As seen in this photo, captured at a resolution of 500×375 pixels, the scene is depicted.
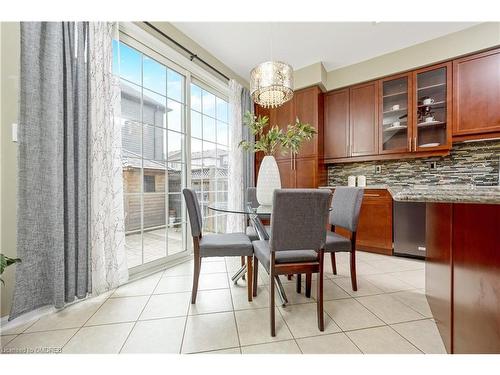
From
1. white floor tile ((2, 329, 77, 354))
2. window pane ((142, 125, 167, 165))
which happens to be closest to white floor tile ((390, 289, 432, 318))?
white floor tile ((2, 329, 77, 354))

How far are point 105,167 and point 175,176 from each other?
0.94 m

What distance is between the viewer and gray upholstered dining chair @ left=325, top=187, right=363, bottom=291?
1.75 metres

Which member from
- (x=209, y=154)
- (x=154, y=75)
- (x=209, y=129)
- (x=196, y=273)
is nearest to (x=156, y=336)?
(x=196, y=273)

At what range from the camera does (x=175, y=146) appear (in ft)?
8.58

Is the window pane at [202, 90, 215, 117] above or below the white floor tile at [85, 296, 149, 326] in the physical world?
above

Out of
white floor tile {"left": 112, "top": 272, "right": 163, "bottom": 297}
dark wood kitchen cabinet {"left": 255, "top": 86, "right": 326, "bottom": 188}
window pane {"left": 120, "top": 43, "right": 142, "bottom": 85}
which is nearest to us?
white floor tile {"left": 112, "top": 272, "right": 163, "bottom": 297}

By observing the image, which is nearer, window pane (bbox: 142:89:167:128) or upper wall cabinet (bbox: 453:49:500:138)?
window pane (bbox: 142:89:167:128)

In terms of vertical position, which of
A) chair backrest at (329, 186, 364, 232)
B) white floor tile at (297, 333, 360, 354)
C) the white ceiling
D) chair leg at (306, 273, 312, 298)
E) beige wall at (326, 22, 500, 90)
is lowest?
white floor tile at (297, 333, 360, 354)

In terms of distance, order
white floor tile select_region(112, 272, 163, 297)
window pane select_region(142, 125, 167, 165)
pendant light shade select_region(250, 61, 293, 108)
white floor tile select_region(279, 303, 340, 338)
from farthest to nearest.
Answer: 1. window pane select_region(142, 125, 167, 165)
2. pendant light shade select_region(250, 61, 293, 108)
3. white floor tile select_region(112, 272, 163, 297)
4. white floor tile select_region(279, 303, 340, 338)

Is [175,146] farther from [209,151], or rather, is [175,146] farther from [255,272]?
[255,272]

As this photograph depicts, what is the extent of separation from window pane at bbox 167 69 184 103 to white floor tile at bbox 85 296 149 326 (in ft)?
7.13

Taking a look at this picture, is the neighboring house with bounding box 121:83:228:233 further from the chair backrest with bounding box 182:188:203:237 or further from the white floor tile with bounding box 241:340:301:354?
the white floor tile with bounding box 241:340:301:354

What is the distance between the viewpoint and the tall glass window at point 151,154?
2143 mm

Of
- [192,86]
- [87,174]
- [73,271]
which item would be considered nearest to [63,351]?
[73,271]
